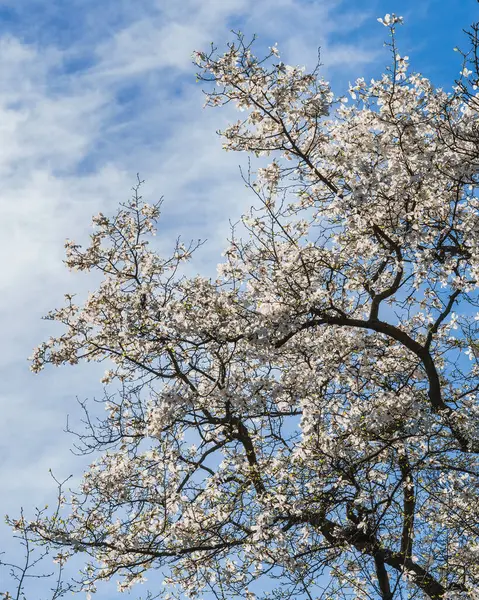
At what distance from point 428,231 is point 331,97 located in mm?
3066

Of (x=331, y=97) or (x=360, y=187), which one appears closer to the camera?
(x=360, y=187)

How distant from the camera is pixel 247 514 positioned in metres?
11.9

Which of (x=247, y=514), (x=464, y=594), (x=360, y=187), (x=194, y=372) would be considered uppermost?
(x=360, y=187)

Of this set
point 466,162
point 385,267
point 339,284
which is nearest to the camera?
point 466,162

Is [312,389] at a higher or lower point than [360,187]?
lower

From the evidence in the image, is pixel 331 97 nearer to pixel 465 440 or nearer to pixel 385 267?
pixel 385 267

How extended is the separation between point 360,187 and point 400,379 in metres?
4.42

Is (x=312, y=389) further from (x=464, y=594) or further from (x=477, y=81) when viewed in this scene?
(x=477, y=81)

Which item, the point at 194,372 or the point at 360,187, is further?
the point at 194,372

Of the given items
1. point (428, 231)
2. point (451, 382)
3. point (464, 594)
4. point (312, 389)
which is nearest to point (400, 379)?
point (451, 382)

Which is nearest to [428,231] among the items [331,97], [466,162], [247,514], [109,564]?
[466,162]

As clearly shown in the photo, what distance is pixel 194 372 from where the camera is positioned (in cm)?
1317

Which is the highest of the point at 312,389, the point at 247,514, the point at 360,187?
the point at 360,187

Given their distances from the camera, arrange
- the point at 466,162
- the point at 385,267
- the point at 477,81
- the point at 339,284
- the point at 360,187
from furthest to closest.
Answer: the point at 385,267, the point at 339,284, the point at 466,162, the point at 360,187, the point at 477,81
